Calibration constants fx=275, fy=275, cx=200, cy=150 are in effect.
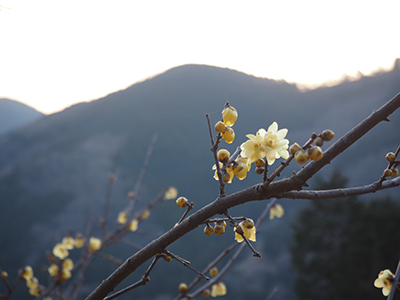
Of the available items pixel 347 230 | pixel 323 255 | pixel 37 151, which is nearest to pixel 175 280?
pixel 323 255

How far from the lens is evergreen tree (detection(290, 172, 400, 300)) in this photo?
7.53m

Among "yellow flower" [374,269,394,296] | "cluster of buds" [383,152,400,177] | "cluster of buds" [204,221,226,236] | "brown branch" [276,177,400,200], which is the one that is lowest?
"yellow flower" [374,269,394,296]

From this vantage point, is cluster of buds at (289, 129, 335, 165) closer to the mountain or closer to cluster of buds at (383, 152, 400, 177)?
cluster of buds at (383, 152, 400, 177)

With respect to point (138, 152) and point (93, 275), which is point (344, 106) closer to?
point (138, 152)

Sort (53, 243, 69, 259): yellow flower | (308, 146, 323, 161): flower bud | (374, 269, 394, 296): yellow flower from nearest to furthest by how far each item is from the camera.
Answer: (308, 146, 323, 161): flower bud → (374, 269, 394, 296): yellow flower → (53, 243, 69, 259): yellow flower

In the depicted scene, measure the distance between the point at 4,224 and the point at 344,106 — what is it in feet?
45.1

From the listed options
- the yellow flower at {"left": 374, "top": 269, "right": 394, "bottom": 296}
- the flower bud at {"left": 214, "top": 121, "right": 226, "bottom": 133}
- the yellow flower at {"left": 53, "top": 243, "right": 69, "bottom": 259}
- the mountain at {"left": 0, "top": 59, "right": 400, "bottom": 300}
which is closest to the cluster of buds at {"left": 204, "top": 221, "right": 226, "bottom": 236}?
the flower bud at {"left": 214, "top": 121, "right": 226, "bottom": 133}

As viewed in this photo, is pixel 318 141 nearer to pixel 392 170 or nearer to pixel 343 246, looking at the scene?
pixel 392 170

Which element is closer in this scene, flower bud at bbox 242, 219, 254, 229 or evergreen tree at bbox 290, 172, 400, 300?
flower bud at bbox 242, 219, 254, 229

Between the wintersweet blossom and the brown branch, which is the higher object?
the wintersweet blossom

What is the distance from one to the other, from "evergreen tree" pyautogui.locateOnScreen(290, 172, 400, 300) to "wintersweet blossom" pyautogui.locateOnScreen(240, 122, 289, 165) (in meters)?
8.46

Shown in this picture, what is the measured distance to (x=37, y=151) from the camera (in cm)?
1232

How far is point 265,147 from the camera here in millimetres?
666

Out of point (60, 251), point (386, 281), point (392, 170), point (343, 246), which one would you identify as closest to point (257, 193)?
point (392, 170)
